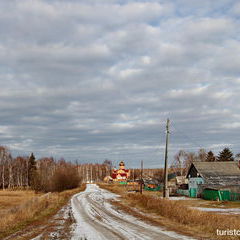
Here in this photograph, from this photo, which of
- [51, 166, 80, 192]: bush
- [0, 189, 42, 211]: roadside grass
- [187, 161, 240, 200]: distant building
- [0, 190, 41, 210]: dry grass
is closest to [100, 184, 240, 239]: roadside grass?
[0, 190, 41, 210]: dry grass

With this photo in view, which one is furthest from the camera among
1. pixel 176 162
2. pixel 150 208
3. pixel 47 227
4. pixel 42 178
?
pixel 176 162

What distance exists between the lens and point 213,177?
55.1 metres

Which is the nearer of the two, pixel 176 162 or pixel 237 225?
pixel 237 225

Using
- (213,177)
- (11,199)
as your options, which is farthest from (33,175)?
(213,177)

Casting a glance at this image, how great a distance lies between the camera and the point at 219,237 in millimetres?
13477

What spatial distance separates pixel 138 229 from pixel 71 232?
3210 mm

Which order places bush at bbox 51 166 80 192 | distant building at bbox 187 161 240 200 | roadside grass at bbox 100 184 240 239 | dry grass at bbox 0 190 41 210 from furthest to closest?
bush at bbox 51 166 80 192 → distant building at bbox 187 161 240 200 → dry grass at bbox 0 190 41 210 → roadside grass at bbox 100 184 240 239

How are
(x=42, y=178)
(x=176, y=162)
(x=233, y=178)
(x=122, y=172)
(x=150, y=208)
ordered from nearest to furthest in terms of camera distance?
(x=150, y=208) → (x=233, y=178) → (x=42, y=178) → (x=122, y=172) → (x=176, y=162)

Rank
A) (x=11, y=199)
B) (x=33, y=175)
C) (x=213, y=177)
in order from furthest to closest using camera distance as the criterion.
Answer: (x=33, y=175), (x=11, y=199), (x=213, y=177)

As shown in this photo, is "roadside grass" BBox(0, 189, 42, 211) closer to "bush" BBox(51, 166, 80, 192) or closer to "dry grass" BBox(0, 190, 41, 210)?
"dry grass" BBox(0, 190, 41, 210)

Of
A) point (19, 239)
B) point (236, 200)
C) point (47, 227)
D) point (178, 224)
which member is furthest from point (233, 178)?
point (19, 239)

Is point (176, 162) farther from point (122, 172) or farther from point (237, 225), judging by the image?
point (237, 225)

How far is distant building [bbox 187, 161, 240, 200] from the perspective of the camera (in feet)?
172

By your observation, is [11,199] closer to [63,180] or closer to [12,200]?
[12,200]
